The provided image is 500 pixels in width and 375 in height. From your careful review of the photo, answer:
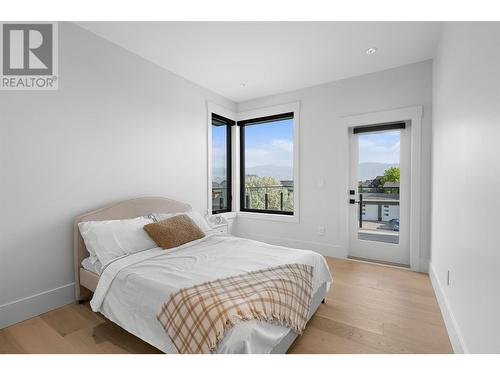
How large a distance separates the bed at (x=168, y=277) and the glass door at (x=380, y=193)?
154cm

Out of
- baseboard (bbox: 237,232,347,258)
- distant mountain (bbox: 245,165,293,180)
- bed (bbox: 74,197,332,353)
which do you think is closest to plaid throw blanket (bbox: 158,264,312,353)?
bed (bbox: 74,197,332,353)

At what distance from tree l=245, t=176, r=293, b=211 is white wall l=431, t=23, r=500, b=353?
91.7 inches

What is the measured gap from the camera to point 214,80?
3490mm

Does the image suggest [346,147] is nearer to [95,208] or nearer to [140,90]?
[140,90]

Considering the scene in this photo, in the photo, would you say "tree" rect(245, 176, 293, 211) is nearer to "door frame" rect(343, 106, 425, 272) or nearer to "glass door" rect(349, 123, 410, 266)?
"glass door" rect(349, 123, 410, 266)

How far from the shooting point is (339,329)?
6.09 feet

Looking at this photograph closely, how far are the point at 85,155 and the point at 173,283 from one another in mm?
1675

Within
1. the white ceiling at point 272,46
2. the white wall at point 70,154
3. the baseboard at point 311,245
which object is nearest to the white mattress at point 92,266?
the white wall at point 70,154

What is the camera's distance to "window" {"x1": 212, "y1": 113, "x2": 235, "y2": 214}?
13.7ft

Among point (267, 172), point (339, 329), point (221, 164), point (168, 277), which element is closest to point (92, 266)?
point (168, 277)

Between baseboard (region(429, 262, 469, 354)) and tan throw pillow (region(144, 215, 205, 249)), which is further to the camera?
tan throw pillow (region(144, 215, 205, 249))

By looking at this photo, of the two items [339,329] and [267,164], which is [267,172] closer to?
[267,164]

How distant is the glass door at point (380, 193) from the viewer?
127 inches

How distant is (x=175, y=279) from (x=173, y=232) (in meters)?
0.84
